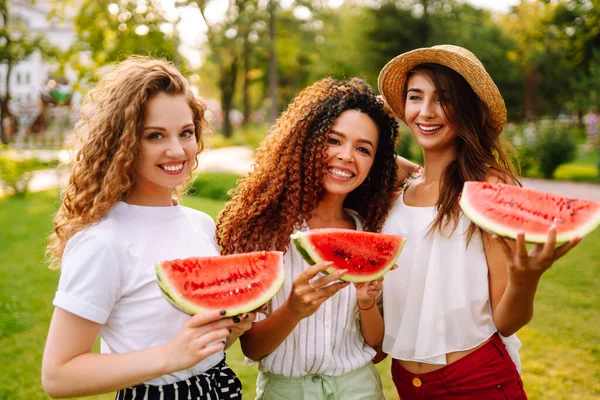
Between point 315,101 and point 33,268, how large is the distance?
24.1ft

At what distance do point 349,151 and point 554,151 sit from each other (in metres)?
15.3

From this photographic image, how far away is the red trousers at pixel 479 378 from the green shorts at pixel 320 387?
12.0 inches

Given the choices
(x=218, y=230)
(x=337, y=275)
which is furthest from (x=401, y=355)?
(x=218, y=230)

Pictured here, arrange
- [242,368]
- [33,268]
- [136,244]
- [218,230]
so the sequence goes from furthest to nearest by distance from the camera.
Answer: [33,268] → [242,368] → [218,230] → [136,244]

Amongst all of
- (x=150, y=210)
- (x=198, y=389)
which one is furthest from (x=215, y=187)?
(x=198, y=389)

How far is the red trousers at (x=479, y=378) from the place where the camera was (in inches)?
99.0

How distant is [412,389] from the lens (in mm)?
2689

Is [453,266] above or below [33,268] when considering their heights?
above

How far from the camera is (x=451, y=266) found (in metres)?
2.60

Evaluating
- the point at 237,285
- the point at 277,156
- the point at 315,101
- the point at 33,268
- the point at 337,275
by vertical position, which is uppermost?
the point at 315,101

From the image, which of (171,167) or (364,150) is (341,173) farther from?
(171,167)

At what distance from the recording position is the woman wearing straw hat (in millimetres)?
2541

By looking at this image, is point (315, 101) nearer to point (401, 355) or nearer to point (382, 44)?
point (401, 355)

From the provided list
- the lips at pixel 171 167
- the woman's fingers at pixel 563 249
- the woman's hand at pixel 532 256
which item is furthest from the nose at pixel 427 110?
the lips at pixel 171 167
